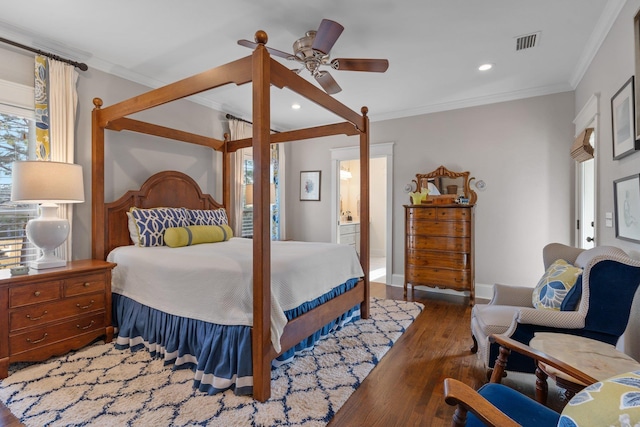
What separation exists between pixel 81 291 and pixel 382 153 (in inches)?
166

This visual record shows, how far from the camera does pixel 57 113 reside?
2.81 metres

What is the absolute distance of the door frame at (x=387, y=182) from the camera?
16.2ft

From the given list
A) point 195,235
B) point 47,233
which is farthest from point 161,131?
point 47,233

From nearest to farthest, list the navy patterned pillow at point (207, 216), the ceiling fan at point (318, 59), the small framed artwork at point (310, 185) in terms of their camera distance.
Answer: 1. the ceiling fan at point (318, 59)
2. the navy patterned pillow at point (207, 216)
3. the small framed artwork at point (310, 185)

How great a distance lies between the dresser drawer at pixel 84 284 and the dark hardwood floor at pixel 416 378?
833mm

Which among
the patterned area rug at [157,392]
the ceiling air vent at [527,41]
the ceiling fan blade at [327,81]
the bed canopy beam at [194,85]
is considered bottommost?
the patterned area rug at [157,392]

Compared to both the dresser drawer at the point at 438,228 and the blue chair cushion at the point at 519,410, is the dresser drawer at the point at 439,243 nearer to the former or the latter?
the dresser drawer at the point at 438,228

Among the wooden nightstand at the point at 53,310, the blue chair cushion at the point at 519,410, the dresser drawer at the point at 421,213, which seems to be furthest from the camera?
the dresser drawer at the point at 421,213

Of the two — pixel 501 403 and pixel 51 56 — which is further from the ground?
pixel 51 56

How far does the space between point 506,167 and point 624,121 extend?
6.66 ft

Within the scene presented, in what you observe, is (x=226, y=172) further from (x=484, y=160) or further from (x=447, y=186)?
(x=484, y=160)

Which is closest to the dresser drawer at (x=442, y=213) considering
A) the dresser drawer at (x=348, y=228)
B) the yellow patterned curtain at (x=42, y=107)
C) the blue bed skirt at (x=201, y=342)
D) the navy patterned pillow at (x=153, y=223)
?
the blue bed skirt at (x=201, y=342)

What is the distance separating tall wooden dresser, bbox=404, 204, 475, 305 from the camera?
13.0 feet

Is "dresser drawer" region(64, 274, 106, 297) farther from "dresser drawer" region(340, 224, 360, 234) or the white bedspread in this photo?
"dresser drawer" region(340, 224, 360, 234)
